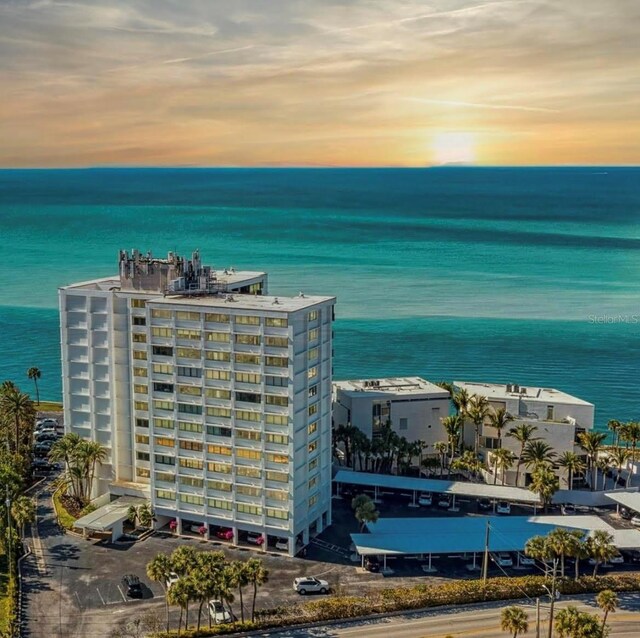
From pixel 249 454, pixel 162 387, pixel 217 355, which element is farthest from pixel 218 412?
pixel 162 387

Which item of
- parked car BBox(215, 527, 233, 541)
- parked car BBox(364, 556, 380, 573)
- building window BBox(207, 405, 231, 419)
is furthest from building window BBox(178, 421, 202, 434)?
parked car BBox(364, 556, 380, 573)

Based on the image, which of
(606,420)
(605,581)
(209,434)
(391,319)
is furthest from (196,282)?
(391,319)

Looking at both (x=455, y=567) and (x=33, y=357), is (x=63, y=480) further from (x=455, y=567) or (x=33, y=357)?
(x=33, y=357)

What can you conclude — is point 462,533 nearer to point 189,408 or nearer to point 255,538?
point 255,538

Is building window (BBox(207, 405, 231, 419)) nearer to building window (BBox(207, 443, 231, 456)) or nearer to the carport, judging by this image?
building window (BBox(207, 443, 231, 456))

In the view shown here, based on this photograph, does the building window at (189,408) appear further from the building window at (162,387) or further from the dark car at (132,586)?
the dark car at (132,586)

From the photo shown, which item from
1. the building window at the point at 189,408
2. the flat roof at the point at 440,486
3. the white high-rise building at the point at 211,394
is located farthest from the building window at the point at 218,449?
the flat roof at the point at 440,486
